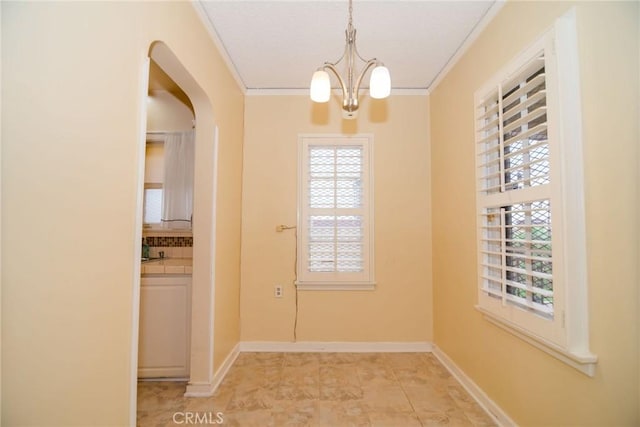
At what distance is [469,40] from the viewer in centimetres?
224

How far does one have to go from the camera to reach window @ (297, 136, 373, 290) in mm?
3012

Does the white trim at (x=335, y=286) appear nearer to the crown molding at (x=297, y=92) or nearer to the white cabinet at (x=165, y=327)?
the white cabinet at (x=165, y=327)

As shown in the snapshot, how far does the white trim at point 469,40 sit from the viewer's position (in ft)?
6.26

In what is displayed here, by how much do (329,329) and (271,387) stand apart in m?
0.87

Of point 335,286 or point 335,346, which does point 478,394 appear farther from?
point 335,286

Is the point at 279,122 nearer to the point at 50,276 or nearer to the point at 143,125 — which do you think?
the point at 143,125

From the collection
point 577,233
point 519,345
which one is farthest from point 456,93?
point 519,345

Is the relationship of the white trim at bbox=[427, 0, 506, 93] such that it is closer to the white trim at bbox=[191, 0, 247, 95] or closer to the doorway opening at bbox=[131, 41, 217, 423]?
the white trim at bbox=[191, 0, 247, 95]

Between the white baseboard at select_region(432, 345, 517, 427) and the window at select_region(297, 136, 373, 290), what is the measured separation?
93cm

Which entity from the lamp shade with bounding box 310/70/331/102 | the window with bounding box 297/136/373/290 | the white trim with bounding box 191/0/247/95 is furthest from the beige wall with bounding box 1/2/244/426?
the window with bounding box 297/136/373/290

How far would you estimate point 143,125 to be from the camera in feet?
4.44

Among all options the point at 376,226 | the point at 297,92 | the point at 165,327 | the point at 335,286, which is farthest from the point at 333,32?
the point at 165,327

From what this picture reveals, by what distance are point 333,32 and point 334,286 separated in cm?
222

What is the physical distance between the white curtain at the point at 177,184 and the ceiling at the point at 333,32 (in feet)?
3.12
